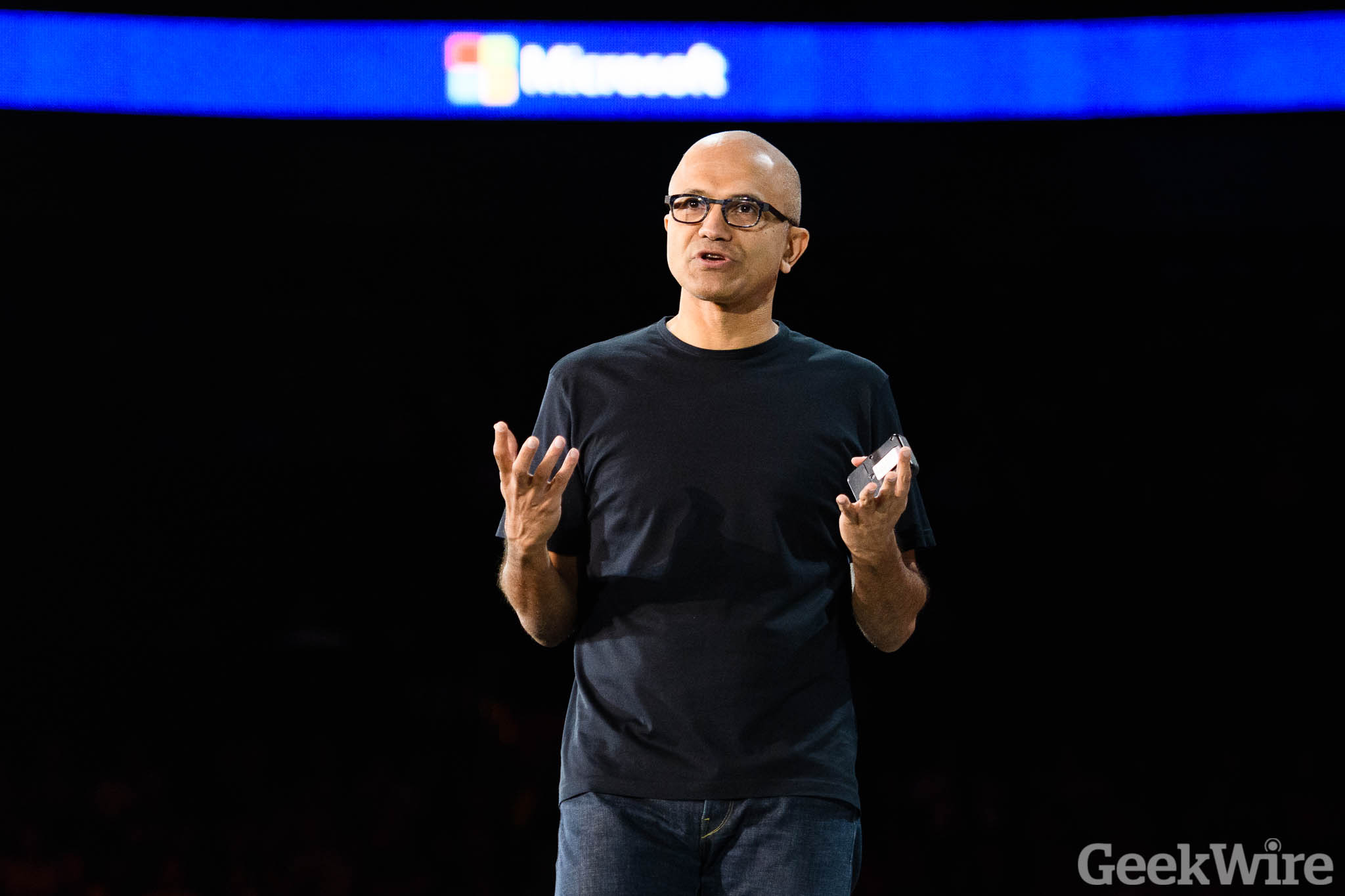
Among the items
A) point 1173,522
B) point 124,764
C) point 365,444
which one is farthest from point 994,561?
point 124,764

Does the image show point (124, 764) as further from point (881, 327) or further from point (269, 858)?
point (881, 327)

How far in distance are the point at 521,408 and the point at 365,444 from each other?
2.51 ft

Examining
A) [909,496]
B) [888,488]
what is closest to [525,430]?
[909,496]

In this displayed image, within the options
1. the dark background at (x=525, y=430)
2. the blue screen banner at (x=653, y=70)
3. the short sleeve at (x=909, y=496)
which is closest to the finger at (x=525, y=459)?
the short sleeve at (x=909, y=496)

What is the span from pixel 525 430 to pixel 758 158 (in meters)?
3.71

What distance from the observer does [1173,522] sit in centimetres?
539

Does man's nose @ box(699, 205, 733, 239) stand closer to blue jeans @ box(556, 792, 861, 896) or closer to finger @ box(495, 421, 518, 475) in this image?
finger @ box(495, 421, 518, 475)

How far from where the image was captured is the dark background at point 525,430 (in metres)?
4.48

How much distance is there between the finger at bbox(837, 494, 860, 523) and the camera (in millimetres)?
1378

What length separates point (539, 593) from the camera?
→ 1.52 meters

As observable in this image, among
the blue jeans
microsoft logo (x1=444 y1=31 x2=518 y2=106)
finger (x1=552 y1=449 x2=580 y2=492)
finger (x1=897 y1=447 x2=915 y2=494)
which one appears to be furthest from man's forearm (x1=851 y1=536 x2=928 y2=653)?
microsoft logo (x1=444 y1=31 x2=518 y2=106)

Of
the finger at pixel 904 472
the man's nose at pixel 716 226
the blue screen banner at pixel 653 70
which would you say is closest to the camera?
the finger at pixel 904 472

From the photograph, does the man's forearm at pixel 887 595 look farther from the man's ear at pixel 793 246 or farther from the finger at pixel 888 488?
the man's ear at pixel 793 246

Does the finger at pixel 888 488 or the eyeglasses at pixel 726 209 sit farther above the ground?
the eyeglasses at pixel 726 209
